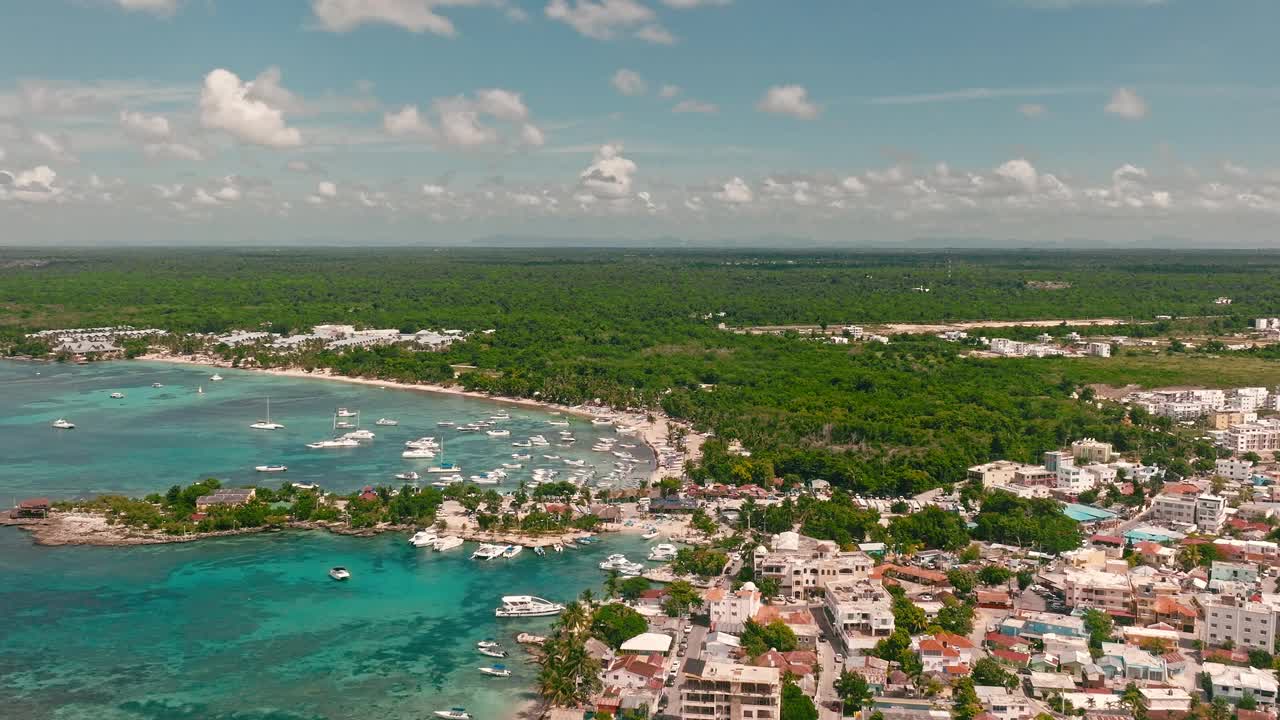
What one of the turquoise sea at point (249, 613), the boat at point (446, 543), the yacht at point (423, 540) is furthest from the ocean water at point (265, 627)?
the yacht at point (423, 540)

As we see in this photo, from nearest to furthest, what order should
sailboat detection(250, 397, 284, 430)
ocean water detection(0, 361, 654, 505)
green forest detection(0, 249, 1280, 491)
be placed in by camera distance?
ocean water detection(0, 361, 654, 505), green forest detection(0, 249, 1280, 491), sailboat detection(250, 397, 284, 430)

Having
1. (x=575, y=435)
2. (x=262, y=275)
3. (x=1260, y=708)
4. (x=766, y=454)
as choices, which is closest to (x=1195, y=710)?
(x=1260, y=708)

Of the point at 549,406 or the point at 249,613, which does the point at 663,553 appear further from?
the point at 549,406

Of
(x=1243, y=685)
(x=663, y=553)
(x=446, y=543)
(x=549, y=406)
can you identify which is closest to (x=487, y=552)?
(x=446, y=543)

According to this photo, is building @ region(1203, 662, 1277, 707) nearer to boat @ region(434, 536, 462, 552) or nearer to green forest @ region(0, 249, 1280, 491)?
green forest @ region(0, 249, 1280, 491)

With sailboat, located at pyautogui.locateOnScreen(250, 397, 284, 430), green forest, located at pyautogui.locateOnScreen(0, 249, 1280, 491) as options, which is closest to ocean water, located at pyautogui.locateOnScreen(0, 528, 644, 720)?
green forest, located at pyautogui.locateOnScreen(0, 249, 1280, 491)

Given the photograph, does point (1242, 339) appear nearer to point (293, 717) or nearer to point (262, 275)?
point (293, 717)

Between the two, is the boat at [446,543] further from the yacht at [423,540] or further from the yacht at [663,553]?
the yacht at [663,553]
